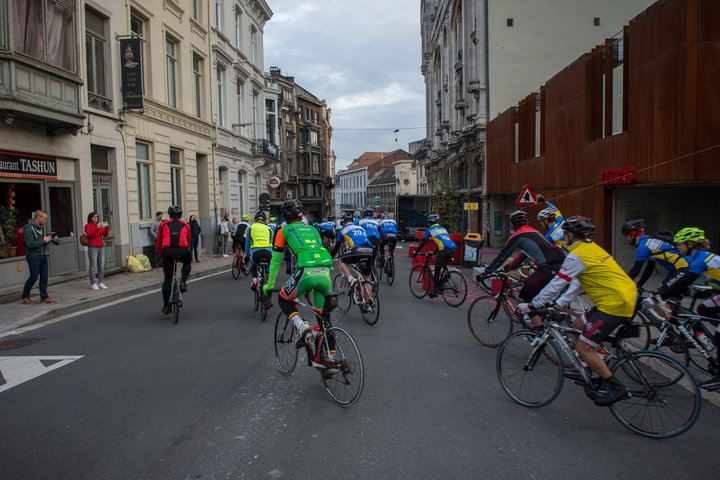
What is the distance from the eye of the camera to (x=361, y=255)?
890 centimetres

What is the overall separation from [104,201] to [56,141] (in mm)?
2788

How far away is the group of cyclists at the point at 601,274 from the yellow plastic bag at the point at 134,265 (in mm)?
11953

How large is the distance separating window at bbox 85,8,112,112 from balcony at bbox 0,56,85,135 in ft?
5.74

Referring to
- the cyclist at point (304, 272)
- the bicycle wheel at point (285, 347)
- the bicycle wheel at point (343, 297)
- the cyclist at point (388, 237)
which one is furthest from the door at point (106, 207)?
the cyclist at point (304, 272)

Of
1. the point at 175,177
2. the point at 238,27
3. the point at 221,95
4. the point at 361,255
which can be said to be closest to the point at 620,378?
the point at 361,255

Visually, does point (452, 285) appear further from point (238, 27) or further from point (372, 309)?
point (238, 27)

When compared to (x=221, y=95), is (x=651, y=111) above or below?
below

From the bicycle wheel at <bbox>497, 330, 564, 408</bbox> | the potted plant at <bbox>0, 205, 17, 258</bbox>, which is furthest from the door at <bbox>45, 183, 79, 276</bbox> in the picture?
the bicycle wheel at <bbox>497, 330, 564, 408</bbox>

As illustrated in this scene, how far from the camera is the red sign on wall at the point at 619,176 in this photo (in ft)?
39.9

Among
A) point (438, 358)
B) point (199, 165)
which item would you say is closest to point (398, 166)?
point (199, 165)

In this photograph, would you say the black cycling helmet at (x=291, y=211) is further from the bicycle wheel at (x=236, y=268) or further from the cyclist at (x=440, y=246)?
the bicycle wheel at (x=236, y=268)

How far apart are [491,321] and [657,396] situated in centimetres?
309

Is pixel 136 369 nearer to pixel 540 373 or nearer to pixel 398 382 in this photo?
pixel 398 382

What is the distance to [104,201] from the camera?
15.2 meters
